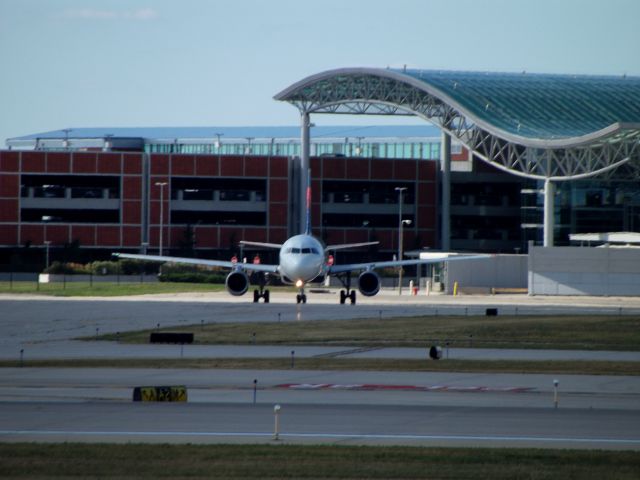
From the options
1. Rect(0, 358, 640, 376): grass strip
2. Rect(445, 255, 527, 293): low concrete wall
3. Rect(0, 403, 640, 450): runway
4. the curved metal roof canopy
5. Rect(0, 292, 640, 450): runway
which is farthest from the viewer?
the curved metal roof canopy

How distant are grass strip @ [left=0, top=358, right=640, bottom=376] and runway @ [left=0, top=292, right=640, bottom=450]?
1351 millimetres

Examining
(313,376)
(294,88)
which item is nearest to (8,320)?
(313,376)

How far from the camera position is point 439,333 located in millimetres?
55406

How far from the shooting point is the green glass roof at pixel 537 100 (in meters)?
113

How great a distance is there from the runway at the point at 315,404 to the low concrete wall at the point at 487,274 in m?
55.3

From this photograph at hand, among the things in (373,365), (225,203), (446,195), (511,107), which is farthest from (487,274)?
(373,365)

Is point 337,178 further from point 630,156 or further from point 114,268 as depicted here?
point 630,156

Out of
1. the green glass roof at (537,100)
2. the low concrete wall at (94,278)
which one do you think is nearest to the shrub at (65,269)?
the low concrete wall at (94,278)

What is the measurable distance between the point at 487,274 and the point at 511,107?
65.8 feet

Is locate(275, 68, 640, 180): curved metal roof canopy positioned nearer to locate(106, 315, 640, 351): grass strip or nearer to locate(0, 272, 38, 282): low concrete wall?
locate(0, 272, 38, 282): low concrete wall

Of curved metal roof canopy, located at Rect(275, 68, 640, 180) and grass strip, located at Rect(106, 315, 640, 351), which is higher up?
curved metal roof canopy, located at Rect(275, 68, 640, 180)

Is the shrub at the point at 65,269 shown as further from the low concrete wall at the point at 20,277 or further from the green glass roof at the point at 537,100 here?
the green glass roof at the point at 537,100

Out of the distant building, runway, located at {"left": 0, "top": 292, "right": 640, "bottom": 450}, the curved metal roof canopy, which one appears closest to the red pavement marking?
runway, located at {"left": 0, "top": 292, "right": 640, "bottom": 450}

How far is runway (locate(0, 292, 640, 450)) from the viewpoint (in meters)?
25.8
